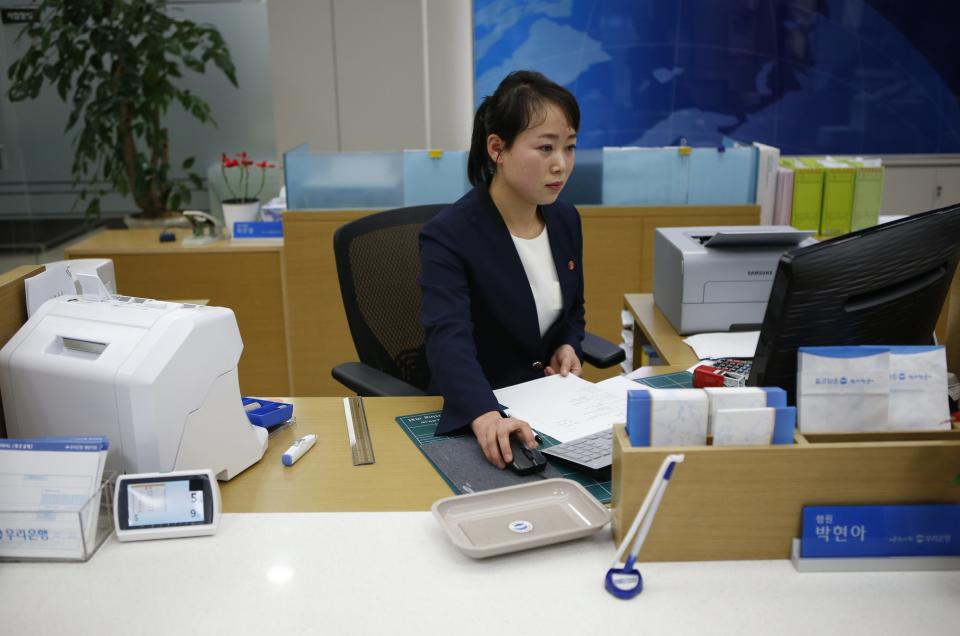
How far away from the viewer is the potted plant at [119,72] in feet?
14.3

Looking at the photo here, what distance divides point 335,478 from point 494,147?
34.8 inches

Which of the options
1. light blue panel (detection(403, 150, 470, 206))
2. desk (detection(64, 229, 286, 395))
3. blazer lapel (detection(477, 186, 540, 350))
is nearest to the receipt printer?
blazer lapel (detection(477, 186, 540, 350))

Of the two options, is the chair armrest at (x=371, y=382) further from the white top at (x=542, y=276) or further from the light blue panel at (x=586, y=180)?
the light blue panel at (x=586, y=180)

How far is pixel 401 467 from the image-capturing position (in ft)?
4.83

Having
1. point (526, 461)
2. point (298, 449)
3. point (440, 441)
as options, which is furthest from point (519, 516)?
point (298, 449)

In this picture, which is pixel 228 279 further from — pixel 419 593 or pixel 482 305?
pixel 419 593

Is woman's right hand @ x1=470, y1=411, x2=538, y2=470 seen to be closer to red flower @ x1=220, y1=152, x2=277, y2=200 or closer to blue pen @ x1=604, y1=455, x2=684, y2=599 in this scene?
blue pen @ x1=604, y1=455, x2=684, y2=599

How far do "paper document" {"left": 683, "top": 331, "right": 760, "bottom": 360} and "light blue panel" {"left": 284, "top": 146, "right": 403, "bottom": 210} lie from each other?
172 cm

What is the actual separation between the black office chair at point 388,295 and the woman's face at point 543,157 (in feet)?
1.18

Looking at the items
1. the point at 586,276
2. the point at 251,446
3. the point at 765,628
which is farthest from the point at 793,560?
the point at 586,276

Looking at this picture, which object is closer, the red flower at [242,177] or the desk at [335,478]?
the desk at [335,478]

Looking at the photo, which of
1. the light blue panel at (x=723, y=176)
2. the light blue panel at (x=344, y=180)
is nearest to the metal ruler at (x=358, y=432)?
the light blue panel at (x=344, y=180)

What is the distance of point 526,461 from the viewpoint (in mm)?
1411

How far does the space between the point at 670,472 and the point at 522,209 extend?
1.02 metres
